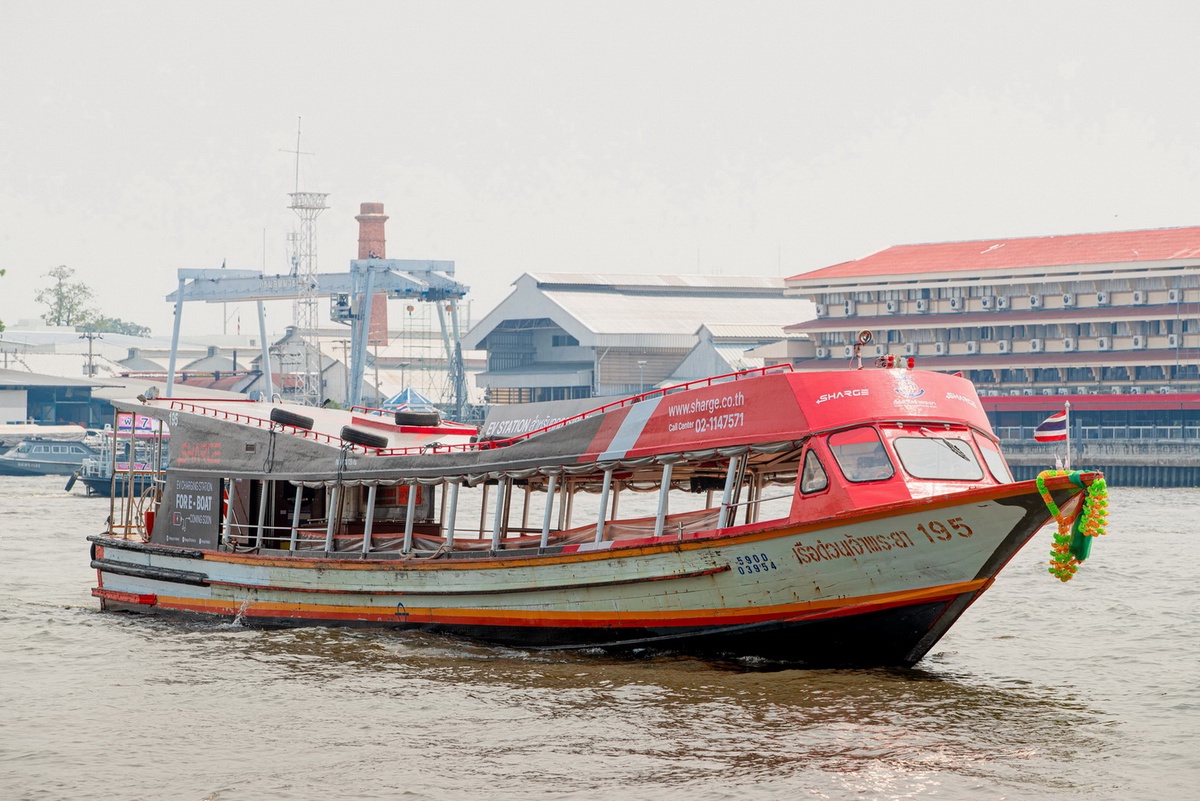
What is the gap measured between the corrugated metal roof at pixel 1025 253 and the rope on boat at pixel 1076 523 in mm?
68996

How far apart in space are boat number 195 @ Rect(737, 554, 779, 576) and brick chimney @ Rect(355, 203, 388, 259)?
110 metres

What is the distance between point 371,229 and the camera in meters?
124

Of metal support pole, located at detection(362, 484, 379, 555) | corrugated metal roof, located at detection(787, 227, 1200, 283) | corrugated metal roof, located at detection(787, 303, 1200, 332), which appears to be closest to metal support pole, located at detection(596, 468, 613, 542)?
metal support pole, located at detection(362, 484, 379, 555)

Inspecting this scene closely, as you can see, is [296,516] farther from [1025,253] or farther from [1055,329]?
[1025,253]

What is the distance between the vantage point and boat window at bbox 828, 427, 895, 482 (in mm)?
15594

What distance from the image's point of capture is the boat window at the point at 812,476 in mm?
15672

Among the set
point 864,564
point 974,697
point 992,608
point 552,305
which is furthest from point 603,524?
point 552,305

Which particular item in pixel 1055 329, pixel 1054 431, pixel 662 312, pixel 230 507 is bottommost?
pixel 230 507

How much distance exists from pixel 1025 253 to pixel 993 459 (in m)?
72.9

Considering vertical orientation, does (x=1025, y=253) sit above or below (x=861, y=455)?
above

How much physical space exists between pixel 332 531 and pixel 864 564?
7782 millimetres

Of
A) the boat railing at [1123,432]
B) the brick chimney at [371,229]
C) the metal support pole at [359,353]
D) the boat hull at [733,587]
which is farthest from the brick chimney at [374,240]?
the boat hull at [733,587]

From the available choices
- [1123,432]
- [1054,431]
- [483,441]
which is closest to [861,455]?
[1054,431]

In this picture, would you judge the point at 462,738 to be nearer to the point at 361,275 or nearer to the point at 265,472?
the point at 265,472
